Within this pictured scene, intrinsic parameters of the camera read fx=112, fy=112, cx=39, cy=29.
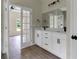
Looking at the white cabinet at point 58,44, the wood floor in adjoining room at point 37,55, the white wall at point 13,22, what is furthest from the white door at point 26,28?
the white wall at point 13,22

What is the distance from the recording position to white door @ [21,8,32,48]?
6845 millimetres

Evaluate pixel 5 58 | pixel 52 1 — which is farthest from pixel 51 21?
pixel 5 58

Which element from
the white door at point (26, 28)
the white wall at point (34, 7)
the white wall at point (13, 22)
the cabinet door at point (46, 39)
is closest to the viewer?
the cabinet door at point (46, 39)

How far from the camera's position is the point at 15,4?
6.54 metres

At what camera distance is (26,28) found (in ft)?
23.5

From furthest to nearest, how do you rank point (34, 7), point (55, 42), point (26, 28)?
point (34, 7)
point (26, 28)
point (55, 42)

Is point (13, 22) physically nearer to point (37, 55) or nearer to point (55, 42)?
point (37, 55)

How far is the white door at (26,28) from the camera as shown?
22.5 feet

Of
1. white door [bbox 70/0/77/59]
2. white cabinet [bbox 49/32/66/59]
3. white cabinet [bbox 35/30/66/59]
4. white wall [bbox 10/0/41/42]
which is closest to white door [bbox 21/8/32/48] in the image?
white wall [bbox 10/0/41/42]

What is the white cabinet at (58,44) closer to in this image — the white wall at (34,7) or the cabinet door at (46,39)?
the cabinet door at (46,39)

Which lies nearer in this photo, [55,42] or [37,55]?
[55,42]

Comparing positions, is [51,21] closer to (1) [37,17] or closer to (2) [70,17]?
(1) [37,17]

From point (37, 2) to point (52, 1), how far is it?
2.04 meters

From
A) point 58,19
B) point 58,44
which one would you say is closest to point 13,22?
point 58,19
